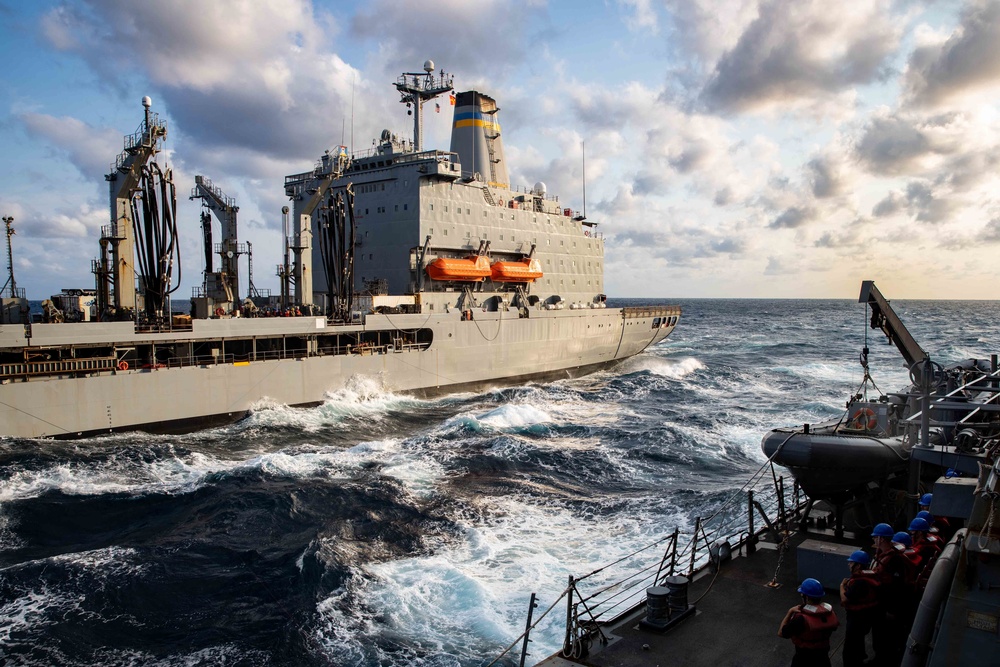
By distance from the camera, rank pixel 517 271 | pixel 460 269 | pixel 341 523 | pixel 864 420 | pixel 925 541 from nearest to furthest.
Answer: pixel 925 541, pixel 864 420, pixel 341 523, pixel 460 269, pixel 517 271

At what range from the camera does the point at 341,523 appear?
1314 centimetres

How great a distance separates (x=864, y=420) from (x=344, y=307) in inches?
798

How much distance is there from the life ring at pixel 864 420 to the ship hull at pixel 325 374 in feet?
61.3

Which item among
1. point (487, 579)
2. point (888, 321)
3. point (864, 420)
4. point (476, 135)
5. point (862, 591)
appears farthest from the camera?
point (476, 135)

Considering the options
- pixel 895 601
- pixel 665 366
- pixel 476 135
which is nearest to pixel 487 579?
pixel 895 601

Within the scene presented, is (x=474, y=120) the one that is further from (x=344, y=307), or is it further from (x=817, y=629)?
(x=817, y=629)

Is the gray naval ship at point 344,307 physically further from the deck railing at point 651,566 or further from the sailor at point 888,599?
the sailor at point 888,599

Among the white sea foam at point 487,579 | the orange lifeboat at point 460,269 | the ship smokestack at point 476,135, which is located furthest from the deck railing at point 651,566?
the ship smokestack at point 476,135

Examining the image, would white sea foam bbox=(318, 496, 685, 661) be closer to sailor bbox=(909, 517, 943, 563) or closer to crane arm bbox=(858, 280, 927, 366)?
sailor bbox=(909, 517, 943, 563)

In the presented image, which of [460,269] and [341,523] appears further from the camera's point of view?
[460,269]

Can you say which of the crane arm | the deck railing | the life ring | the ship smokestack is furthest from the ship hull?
the life ring

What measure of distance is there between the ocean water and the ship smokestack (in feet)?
52.5

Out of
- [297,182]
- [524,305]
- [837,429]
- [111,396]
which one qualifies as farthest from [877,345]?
[111,396]

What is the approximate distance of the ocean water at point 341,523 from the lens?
29.7 feet
